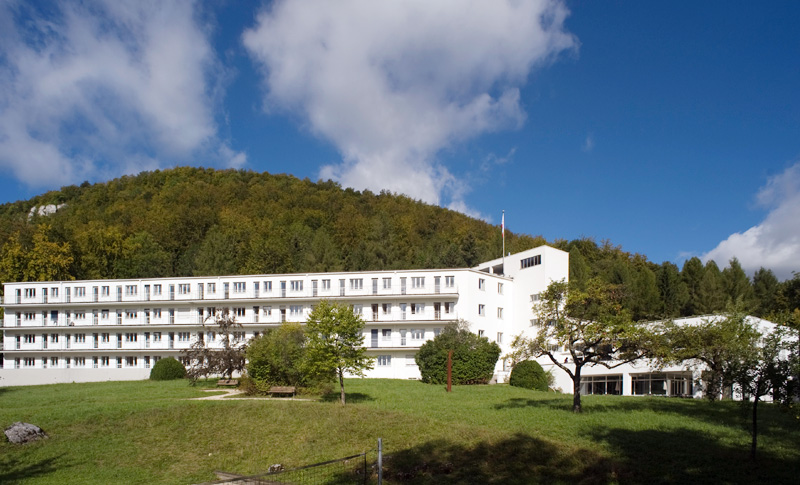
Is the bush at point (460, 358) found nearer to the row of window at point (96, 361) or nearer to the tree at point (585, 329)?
the tree at point (585, 329)

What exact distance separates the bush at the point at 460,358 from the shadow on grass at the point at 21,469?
3015cm

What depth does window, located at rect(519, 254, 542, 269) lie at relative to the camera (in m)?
60.1

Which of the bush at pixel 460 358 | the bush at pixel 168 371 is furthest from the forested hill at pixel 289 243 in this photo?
the bush at pixel 168 371

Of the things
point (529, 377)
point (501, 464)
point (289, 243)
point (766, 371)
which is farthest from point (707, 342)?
point (289, 243)

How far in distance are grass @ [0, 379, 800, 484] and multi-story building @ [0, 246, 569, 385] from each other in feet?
86.2

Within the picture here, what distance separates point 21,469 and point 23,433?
11.0ft

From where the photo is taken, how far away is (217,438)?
84.4 feet

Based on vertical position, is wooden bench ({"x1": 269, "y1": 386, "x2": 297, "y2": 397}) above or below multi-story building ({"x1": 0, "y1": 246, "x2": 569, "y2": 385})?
below

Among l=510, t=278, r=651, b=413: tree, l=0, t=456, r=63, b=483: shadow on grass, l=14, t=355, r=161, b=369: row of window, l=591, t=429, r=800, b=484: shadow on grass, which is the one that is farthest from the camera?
l=14, t=355, r=161, b=369: row of window

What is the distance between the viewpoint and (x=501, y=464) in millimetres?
19438

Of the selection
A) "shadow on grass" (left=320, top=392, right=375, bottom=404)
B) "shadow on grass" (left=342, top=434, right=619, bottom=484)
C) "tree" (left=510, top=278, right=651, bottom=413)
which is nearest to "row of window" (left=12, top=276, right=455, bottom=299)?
"shadow on grass" (left=320, top=392, right=375, bottom=404)

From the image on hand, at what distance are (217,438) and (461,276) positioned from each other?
36.3 metres

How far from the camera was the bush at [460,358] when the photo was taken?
157 feet

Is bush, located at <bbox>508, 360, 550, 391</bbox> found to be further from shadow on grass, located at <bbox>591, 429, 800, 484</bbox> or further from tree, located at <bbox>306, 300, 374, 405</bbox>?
shadow on grass, located at <bbox>591, 429, 800, 484</bbox>
